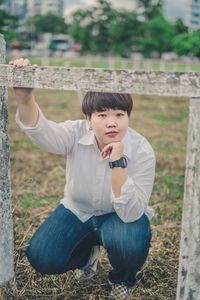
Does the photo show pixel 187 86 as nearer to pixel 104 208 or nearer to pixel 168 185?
pixel 104 208

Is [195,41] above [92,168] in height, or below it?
above

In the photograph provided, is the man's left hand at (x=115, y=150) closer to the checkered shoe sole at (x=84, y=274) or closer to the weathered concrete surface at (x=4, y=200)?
the weathered concrete surface at (x=4, y=200)

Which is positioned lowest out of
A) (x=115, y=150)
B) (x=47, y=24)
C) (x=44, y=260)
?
(x=44, y=260)

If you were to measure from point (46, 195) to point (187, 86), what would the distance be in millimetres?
2515

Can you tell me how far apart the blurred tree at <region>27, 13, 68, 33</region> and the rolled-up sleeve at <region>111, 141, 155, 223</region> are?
9074 cm

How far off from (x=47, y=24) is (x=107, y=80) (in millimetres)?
93501

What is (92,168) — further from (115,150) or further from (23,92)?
(23,92)

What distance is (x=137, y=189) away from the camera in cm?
181

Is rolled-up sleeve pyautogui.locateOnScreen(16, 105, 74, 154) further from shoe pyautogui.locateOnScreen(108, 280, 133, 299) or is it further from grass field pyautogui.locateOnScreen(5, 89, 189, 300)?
shoe pyautogui.locateOnScreen(108, 280, 133, 299)

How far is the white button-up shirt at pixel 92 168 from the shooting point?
1.78m

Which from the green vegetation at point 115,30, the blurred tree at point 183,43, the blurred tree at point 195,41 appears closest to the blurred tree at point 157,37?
the green vegetation at point 115,30

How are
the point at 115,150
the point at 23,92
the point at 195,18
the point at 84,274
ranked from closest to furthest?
the point at 23,92, the point at 115,150, the point at 84,274, the point at 195,18

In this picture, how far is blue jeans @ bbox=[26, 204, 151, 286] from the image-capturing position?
1.79 metres

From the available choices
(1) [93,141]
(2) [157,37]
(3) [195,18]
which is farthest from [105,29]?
(1) [93,141]
